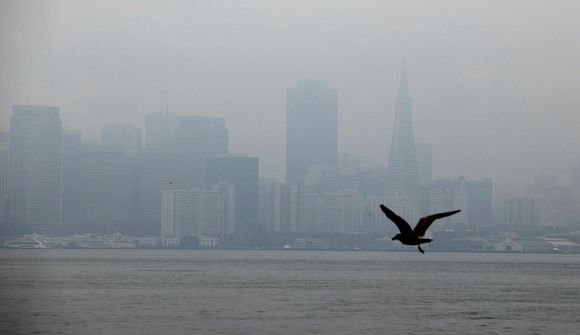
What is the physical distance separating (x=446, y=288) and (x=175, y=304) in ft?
116

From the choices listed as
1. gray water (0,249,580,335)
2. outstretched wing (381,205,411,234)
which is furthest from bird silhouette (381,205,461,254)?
gray water (0,249,580,335)

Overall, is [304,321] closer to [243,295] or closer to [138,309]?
[138,309]

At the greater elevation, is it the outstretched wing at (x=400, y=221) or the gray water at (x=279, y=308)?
the outstretched wing at (x=400, y=221)

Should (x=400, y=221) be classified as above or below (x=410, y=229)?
above

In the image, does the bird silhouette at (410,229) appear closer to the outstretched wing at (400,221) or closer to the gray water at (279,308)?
the outstretched wing at (400,221)

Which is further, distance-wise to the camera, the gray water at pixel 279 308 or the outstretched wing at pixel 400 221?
the gray water at pixel 279 308

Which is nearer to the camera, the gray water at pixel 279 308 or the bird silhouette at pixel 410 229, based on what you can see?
the bird silhouette at pixel 410 229

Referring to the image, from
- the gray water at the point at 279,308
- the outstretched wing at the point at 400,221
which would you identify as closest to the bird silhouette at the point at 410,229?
the outstretched wing at the point at 400,221

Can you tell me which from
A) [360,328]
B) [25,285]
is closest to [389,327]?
[360,328]

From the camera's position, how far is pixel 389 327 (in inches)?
2313

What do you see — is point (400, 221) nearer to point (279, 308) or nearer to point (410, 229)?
point (410, 229)

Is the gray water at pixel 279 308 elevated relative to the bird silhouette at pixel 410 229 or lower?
lower

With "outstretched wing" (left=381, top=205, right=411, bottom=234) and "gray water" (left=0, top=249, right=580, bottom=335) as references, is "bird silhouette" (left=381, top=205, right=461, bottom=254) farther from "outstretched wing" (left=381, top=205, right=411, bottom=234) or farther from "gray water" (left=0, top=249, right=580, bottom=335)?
"gray water" (left=0, top=249, right=580, bottom=335)

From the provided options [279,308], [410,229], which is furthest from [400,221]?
[279,308]
